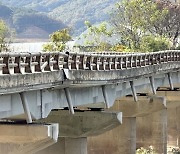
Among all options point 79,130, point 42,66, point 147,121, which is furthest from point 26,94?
point 147,121

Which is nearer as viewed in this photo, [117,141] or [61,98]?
[61,98]

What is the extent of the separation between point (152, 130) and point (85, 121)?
66.6 ft

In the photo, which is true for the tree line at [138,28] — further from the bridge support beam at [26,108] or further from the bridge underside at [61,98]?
the bridge support beam at [26,108]

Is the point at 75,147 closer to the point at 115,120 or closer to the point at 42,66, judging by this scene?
the point at 115,120

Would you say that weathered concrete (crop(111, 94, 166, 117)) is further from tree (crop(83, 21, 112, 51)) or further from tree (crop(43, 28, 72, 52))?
tree (crop(83, 21, 112, 51))

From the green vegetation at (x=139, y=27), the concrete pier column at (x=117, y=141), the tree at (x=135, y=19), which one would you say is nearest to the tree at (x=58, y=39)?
the green vegetation at (x=139, y=27)

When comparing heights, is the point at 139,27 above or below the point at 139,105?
above

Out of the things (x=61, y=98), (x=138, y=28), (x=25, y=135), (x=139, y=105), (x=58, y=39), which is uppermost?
(x=138, y=28)

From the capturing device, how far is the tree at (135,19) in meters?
101

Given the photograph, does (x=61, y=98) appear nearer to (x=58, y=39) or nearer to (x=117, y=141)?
(x=117, y=141)

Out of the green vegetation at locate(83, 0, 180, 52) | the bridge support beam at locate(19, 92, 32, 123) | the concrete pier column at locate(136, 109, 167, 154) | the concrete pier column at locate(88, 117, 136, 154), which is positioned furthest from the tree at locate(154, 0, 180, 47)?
the bridge support beam at locate(19, 92, 32, 123)

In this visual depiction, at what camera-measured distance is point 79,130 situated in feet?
119

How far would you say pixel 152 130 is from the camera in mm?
55625

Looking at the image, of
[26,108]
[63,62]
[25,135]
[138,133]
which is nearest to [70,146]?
[63,62]
